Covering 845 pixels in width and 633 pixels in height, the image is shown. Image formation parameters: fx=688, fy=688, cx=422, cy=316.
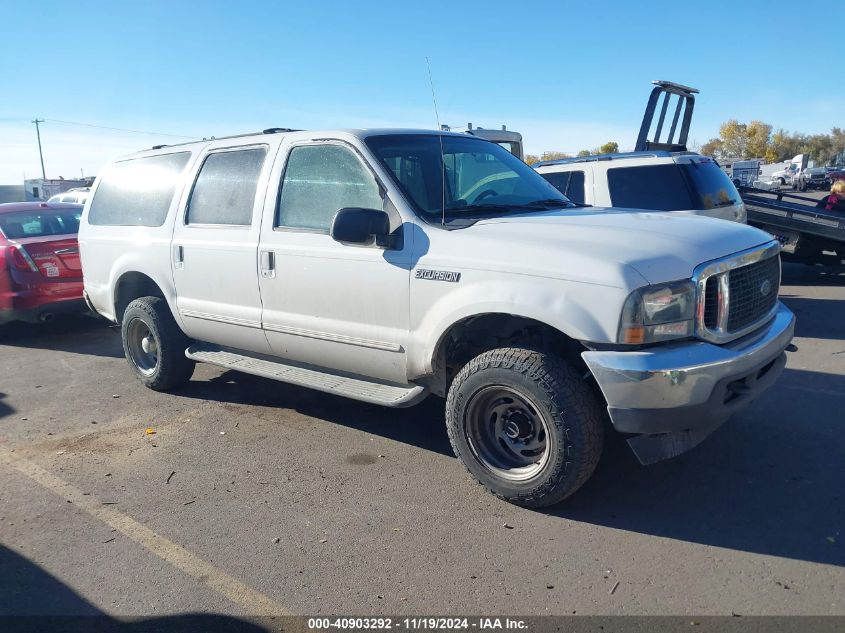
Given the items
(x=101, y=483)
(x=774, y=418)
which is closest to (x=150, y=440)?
(x=101, y=483)

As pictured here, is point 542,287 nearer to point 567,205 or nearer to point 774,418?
point 567,205

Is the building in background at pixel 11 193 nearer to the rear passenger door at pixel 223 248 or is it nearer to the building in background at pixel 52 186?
the building in background at pixel 52 186

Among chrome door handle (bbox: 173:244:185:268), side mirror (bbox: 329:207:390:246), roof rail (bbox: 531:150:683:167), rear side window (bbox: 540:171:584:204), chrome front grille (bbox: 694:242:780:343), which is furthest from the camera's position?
rear side window (bbox: 540:171:584:204)

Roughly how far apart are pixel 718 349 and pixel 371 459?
221 cm

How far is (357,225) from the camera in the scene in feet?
12.7

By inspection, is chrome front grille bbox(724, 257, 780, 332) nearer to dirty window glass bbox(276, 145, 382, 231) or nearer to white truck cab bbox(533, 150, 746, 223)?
dirty window glass bbox(276, 145, 382, 231)

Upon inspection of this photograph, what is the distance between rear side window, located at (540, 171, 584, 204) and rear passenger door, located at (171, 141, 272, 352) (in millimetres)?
4529

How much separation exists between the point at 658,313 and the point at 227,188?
10.8 feet

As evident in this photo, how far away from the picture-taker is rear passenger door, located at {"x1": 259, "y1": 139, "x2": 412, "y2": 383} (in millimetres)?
4059

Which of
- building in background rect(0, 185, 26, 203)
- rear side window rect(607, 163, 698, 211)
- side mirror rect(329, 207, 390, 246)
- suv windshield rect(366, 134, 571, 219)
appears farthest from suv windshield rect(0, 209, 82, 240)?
building in background rect(0, 185, 26, 203)

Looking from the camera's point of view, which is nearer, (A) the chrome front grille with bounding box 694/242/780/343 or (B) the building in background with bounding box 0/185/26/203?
(A) the chrome front grille with bounding box 694/242/780/343

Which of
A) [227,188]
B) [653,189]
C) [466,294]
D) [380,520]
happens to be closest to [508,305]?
[466,294]

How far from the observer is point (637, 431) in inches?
128

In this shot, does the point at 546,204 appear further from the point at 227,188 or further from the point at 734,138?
the point at 734,138
